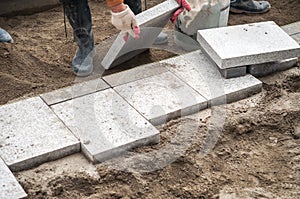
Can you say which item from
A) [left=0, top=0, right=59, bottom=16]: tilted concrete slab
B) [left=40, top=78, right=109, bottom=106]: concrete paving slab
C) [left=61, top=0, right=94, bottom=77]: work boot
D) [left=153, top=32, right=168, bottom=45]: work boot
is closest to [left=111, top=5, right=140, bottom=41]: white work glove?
[left=40, top=78, right=109, bottom=106]: concrete paving slab

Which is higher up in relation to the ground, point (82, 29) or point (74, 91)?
point (82, 29)

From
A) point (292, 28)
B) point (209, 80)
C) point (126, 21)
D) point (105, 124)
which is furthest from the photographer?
point (292, 28)

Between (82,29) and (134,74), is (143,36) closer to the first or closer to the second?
(134,74)

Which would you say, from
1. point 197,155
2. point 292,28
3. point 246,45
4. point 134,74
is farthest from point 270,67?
point 197,155

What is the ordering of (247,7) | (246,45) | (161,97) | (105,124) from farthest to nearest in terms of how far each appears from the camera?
(247,7) → (246,45) → (161,97) → (105,124)

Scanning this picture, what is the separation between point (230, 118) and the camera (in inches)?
175

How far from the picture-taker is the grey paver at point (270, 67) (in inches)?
191

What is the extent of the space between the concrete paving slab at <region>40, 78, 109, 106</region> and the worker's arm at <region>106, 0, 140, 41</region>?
0.49m

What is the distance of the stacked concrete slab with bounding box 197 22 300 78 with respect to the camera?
4738 millimetres

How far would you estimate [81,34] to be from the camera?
16.7ft

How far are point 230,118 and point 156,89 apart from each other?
24.1 inches

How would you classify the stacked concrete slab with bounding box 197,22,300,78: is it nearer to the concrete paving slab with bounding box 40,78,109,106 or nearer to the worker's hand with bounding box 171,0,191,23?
the worker's hand with bounding box 171,0,191,23

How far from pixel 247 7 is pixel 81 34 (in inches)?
76.3

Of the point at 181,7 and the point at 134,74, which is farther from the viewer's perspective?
the point at 181,7
